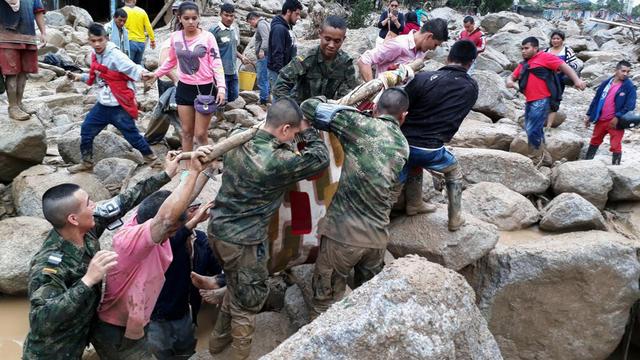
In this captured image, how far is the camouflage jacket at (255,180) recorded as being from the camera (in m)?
3.19

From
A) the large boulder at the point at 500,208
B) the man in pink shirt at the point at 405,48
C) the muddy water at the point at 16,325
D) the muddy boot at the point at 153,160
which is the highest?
the man in pink shirt at the point at 405,48

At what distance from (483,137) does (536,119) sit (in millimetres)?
723

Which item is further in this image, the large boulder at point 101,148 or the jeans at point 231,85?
the jeans at point 231,85

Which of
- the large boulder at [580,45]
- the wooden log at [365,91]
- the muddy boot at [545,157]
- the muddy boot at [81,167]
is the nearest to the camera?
the wooden log at [365,91]

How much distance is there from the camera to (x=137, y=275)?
2.91m

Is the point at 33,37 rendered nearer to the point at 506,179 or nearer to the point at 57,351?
the point at 57,351

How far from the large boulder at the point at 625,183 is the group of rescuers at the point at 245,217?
297 cm

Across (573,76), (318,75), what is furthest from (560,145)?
(318,75)

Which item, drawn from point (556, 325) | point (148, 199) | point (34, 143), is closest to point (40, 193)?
point (34, 143)

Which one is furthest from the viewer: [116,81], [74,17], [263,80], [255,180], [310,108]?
[74,17]

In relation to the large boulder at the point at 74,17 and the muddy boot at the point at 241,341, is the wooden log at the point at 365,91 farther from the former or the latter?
the large boulder at the point at 74,17

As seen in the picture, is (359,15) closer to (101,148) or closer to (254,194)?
(101,148)

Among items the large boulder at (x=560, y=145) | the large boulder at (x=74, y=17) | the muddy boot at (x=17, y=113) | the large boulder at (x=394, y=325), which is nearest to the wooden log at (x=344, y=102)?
the large boulder at (x=394, y=325)

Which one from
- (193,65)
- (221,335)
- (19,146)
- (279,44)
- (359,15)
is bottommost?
(221,335)
